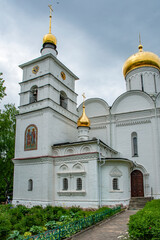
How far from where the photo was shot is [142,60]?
21.6m

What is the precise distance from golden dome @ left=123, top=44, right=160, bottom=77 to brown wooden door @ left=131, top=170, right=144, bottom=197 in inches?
403

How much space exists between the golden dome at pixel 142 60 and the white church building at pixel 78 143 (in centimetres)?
14

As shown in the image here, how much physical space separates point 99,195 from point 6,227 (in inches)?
314

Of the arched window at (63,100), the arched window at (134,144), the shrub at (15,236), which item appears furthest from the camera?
the arched window at (63,100)

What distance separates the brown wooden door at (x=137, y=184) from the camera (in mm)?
16609

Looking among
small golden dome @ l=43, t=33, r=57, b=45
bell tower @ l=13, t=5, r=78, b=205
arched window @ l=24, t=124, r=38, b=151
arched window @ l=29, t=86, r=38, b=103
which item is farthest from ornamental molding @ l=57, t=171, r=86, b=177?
small golden dome @ l=43, t=33, r=57, b=45

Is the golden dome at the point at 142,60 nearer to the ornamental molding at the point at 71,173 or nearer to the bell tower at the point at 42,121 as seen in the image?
the bell tower at the point at 42,121

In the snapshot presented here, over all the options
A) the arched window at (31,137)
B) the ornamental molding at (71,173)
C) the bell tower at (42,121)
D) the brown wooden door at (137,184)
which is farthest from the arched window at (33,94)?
the brown wooden door at (137,184)

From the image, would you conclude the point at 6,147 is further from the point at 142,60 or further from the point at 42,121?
the point at 142,60

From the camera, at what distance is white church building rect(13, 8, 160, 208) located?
14812 millimetres

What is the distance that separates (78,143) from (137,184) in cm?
552

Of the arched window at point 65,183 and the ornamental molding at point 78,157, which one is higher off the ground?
the ornamental molding at point 78,157

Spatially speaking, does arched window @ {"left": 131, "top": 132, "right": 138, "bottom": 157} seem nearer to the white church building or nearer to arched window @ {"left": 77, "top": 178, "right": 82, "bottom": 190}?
the white church building

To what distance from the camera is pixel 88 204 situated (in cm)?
1411
